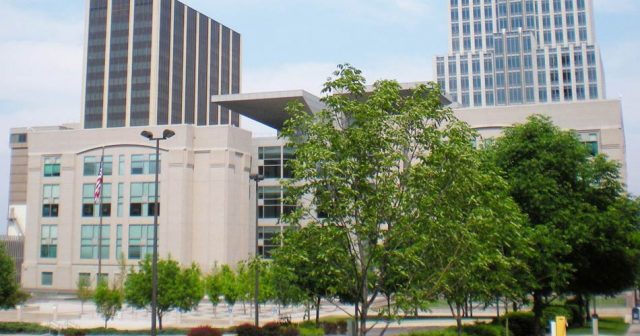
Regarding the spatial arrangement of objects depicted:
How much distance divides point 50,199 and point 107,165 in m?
8.62

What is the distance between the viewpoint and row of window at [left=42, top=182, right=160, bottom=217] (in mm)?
74250

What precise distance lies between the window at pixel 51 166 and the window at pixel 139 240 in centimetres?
1229

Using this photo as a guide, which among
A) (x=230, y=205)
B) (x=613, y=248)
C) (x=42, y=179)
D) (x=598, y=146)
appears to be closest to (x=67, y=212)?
(x=42, y=179)

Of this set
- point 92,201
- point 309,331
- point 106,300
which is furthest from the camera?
point 92,201

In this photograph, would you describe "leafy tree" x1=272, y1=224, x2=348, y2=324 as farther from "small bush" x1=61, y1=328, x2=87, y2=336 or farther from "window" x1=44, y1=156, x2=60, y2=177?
"window" x1=44, y1=156, x2=60, y2=177

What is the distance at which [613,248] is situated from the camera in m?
29.7

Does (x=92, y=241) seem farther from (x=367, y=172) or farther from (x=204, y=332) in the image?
(x=367, y=172)

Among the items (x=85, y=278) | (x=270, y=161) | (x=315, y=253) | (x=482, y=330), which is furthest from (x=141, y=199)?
(x=315, y=253)

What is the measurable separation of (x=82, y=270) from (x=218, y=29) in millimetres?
100537

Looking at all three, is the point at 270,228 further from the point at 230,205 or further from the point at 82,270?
the point at 82,270

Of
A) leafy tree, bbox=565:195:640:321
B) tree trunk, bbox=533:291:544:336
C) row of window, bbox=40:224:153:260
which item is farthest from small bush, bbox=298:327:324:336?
row of window, bbox=40:224:153:260

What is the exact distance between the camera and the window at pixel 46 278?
7675 cm

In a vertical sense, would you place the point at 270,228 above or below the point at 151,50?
below

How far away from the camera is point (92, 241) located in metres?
75.7
